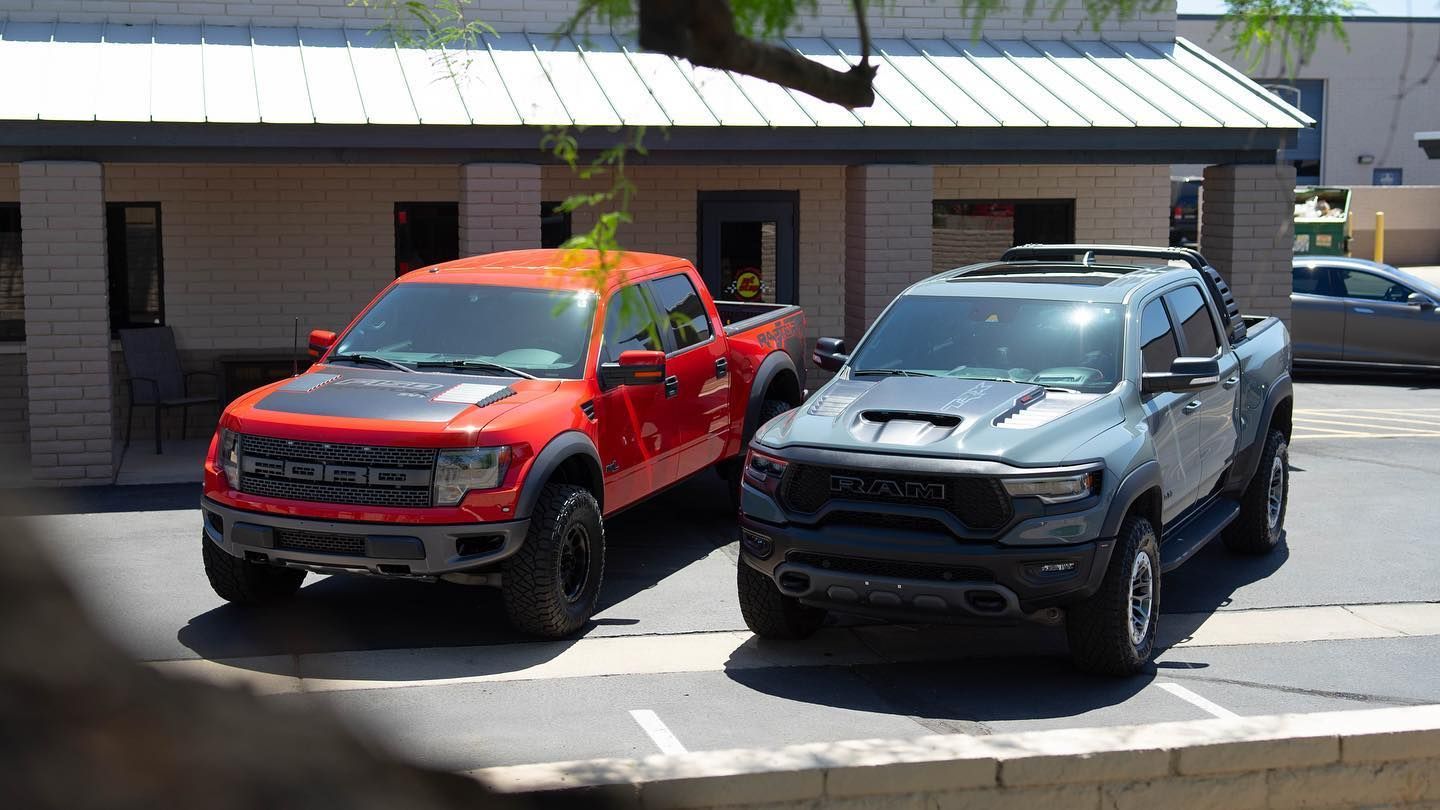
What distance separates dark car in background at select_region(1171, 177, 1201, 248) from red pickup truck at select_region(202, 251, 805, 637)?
25.5 metres

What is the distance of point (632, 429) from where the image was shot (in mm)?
9211

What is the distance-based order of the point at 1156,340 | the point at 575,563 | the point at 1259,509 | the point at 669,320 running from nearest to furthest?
the point at 575,563, the point at 1156,340, the point at 669,320, the point at 1259,509

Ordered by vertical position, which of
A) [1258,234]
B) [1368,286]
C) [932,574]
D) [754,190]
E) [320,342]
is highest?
[754,190]

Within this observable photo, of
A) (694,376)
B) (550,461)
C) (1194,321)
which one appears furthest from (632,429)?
(1194,321)

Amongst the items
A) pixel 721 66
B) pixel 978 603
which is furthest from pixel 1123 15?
pixel 978 603

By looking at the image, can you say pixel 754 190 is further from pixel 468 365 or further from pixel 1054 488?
pixel 1054 488

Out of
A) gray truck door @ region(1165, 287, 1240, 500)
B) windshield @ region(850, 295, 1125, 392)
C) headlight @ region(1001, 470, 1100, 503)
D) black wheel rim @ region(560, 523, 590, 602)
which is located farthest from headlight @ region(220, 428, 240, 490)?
gray truck door @ region(1165, 287, 1240, 500)

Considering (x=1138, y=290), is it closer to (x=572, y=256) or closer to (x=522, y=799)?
(x=572, y=256)

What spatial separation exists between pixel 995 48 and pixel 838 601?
1054cm

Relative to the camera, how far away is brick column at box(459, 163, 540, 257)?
44.2 ft

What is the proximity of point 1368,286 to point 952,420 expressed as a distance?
14386mm

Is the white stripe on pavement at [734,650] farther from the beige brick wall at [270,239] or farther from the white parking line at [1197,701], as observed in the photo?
the beige brick wall at [270,239]

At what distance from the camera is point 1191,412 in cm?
864

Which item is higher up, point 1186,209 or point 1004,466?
point 1186,209
